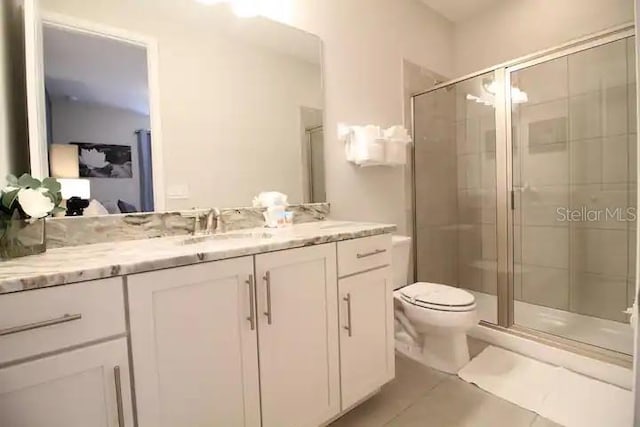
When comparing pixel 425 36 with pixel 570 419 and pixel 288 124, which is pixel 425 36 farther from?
pixel 570 419

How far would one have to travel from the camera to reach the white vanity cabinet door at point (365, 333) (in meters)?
1.41

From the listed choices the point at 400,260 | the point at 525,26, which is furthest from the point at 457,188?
the point at 525,26

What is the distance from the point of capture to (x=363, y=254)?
1493 millimetres

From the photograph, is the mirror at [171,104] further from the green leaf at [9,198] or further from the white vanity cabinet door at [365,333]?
the white vanity cabinet door at [365,333]

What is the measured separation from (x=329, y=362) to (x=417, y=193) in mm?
1739

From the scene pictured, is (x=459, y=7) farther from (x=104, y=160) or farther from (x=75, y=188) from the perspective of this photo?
(x=75, y=188)

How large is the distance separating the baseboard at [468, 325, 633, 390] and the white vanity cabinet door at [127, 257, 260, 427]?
1767mm

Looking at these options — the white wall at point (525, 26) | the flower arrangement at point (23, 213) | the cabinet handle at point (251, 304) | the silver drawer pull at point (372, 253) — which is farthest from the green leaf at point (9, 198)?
the white wall at point (525, 26)

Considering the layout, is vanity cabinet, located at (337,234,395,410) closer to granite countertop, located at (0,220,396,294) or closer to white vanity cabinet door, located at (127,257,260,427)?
granite countertop, located at (0,220,396,294)

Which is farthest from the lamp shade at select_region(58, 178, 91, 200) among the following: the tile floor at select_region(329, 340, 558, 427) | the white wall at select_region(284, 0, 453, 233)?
the tile floor at select_region(329, 340, 558, 427)

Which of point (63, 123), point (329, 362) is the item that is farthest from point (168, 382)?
point (63, 123)

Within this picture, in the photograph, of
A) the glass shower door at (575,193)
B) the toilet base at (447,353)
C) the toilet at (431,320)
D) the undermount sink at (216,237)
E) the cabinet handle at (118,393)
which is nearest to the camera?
the cabinet handle at (118,393)

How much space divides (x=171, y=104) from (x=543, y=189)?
262 cm

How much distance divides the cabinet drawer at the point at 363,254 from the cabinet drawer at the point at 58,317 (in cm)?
82
